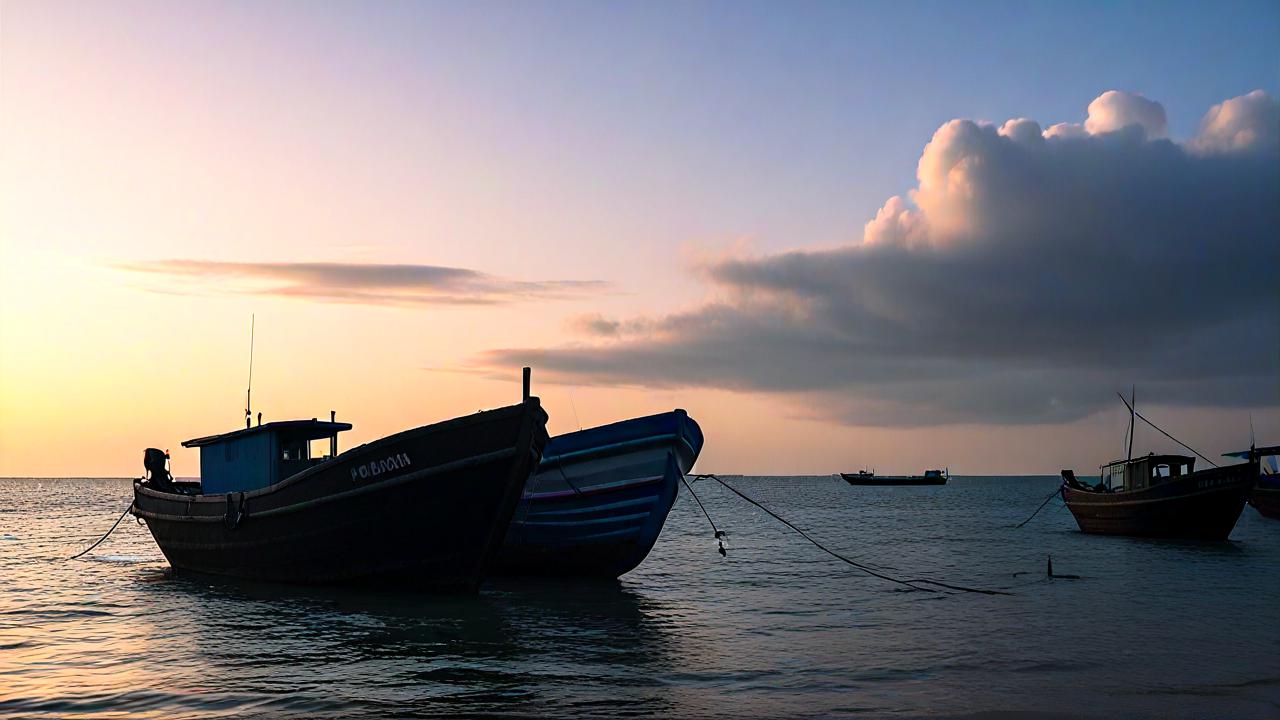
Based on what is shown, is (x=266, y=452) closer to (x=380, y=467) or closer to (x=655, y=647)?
(x=380, y=467)

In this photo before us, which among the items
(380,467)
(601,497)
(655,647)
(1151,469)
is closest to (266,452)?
(380,467)

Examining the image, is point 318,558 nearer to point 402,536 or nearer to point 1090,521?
point 402,536

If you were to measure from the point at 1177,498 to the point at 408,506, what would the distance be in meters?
36.4

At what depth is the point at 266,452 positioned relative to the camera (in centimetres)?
2586

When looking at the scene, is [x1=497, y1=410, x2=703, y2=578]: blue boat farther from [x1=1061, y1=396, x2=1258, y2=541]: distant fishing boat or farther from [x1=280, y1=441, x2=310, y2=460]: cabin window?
[x1=1061, y1=396, x2=1258, y2=541]: distant fishing boat

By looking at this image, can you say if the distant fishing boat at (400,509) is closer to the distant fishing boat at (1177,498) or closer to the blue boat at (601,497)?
the blue boat at (601,497)

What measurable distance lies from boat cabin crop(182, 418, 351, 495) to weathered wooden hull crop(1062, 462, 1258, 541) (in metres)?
35.6

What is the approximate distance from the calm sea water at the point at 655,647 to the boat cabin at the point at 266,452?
2.82 meters

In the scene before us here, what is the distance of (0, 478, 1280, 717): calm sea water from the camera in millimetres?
13281

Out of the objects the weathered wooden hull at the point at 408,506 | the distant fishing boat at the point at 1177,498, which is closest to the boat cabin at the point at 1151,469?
the distant fishing boat at the point at 1177,498

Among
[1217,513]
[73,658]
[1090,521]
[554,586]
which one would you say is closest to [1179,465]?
[1217,513]

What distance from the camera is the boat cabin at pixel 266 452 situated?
25.8m

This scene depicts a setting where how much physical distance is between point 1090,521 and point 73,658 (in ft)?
156

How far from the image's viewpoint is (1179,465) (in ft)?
145
